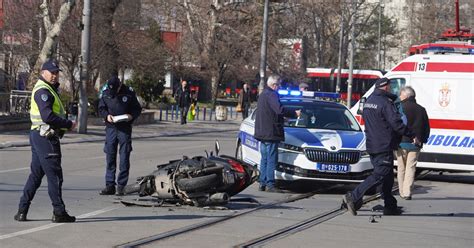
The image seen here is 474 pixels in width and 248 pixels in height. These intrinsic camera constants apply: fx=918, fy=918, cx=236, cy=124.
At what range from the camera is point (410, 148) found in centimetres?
1444

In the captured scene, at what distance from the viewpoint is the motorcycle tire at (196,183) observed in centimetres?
1148

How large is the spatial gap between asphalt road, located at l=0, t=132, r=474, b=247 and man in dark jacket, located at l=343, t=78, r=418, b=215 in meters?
0.36

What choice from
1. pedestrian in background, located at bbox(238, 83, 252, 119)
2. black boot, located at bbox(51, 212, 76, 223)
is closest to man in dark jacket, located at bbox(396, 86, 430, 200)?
black boot, located at bbox(51, 212, 76, 223)

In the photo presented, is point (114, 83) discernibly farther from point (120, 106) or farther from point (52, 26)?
point (52, 26)

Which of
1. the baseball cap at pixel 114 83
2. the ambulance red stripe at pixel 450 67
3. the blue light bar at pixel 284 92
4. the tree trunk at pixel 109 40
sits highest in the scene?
the tree trunk at pixel 109 40

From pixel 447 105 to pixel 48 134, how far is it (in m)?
9.61

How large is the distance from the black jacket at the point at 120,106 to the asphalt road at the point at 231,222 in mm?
1048

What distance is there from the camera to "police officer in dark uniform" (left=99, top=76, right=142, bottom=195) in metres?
12.9

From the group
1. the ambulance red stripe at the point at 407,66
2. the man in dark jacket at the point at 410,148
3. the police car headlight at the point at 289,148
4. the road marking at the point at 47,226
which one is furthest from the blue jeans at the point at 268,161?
the ambulance red stripe at the point at 407,66

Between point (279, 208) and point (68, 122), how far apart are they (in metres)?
3.62

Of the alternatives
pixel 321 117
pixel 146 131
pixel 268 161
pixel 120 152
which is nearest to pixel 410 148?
pixel 321 117

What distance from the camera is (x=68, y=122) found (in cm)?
1014

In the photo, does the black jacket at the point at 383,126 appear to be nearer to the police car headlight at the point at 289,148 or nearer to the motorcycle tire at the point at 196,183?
the motorcycle tire at the point at 196,183

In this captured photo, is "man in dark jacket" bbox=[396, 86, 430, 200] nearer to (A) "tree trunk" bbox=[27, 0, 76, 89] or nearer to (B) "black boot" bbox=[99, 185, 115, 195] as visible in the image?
(B) "black boot" bbox=[99, 185, 115, 195]
